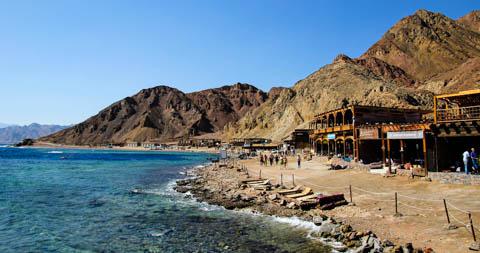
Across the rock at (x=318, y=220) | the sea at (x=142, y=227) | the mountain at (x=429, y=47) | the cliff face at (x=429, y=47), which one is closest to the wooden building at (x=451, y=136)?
the rock at (x=318, y=220)

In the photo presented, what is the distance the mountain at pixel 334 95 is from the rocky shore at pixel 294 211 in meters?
Result: 69.2

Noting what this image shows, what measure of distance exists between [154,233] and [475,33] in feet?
727

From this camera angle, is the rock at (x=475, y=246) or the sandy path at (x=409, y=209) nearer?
the rock at (x=475, y=246)

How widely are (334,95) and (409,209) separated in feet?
348

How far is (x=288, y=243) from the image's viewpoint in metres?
15.9

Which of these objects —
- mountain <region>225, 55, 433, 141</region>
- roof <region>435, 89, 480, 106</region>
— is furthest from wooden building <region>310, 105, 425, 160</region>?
mountain <region>225, 55, 433, 141</region>

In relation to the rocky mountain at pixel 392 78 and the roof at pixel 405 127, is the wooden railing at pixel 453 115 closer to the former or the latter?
the roof at pixel 405 127

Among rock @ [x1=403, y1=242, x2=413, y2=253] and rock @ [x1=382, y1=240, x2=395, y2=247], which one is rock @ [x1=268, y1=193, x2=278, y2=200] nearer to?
rock @ [x1=382, y1=240, x2=395, y2=247]

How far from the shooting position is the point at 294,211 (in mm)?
21250

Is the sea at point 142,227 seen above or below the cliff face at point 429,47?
below

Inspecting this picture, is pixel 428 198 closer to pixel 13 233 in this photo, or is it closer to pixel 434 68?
pixel 13 233

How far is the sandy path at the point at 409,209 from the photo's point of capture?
13.8 m

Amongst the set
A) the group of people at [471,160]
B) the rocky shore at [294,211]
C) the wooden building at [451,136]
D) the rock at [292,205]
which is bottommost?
the rocky shore at [294,211]

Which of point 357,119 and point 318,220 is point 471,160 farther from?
point 357,119
